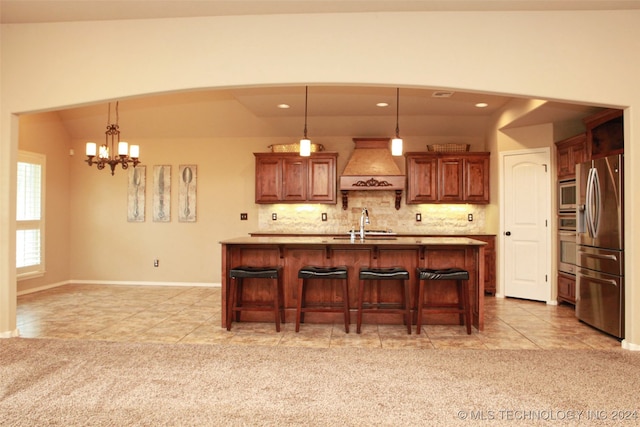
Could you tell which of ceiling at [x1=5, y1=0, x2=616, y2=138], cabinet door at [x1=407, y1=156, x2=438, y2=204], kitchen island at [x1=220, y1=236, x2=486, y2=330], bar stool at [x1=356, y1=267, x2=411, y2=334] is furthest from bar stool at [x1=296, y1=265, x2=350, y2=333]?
cabinet door at [x1=407, y1=156, x2=438, y2=204]

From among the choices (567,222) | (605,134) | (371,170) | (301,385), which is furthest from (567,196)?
(301,385)

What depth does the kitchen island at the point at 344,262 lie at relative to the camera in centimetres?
446

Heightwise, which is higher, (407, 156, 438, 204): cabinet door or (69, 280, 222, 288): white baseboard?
(407, 156, 438, 204): cabinet door

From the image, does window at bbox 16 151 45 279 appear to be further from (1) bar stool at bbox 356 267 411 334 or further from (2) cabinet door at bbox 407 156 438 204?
(2) cabinet door at bbox 407 156 438 204

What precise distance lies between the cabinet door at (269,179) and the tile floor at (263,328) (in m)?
1.92

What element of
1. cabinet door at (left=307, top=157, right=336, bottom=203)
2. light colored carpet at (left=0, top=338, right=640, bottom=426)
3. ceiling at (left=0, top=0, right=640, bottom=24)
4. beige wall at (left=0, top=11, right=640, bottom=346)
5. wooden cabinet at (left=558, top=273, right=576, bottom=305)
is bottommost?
light colored carpet at (left=0, top=338, right=640, bottom=426)

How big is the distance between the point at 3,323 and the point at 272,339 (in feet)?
8.35

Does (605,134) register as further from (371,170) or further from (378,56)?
(371,170)

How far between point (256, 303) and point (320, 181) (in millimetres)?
2812

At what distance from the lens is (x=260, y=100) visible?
5707mm

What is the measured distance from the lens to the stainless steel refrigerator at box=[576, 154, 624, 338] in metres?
3.88

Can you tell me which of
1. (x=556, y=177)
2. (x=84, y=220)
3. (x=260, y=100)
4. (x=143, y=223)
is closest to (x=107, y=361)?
(x=260, y=100)

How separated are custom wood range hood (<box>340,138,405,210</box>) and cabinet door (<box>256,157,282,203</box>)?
3.41 feet

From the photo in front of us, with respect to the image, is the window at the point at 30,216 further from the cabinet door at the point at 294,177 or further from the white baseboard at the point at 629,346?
the white baseboard at the point at 629,346
